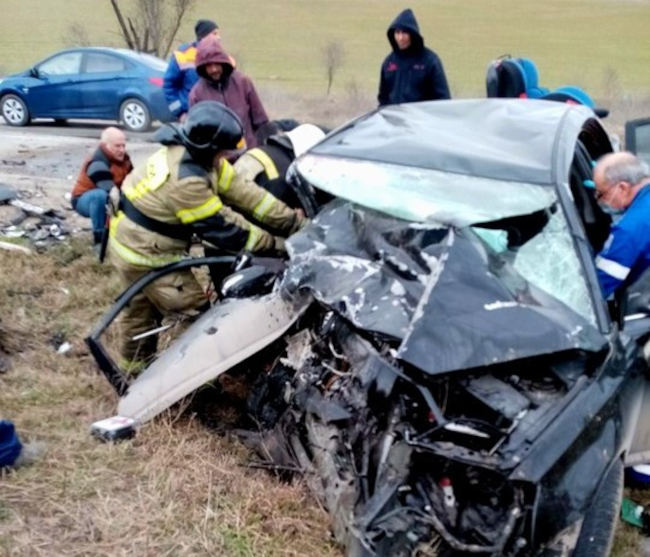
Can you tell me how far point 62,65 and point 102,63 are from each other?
774 mm

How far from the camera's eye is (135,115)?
1467cm

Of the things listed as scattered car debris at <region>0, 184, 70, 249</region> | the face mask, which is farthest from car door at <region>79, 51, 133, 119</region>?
the face mask

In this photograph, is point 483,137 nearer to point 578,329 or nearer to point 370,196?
point 370,196

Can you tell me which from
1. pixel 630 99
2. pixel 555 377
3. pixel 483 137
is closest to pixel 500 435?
pixel 555 377

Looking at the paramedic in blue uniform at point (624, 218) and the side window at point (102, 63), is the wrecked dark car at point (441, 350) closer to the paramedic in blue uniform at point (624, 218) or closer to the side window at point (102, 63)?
the paramedic in blue uniform at point (624, 218)

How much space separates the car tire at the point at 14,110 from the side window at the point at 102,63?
128cm

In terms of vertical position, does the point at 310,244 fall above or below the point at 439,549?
above

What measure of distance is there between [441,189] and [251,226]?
1267mm

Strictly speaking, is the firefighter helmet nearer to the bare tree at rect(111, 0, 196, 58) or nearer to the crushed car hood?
the crushed car hood

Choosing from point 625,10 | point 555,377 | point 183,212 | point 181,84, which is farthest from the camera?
point 625,10

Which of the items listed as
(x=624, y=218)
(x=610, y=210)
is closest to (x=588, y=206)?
(x=610, y=210)

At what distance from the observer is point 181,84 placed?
281 inches

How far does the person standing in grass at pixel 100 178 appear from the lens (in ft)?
19.8

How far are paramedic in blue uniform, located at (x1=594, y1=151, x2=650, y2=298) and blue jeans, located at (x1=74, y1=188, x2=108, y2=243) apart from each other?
347 cm
